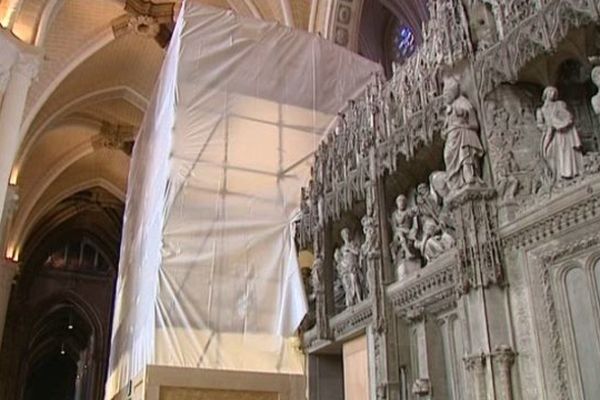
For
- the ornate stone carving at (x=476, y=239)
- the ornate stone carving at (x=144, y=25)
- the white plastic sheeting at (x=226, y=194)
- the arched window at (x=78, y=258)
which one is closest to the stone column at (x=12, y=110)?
the white plastic sheeting at (x=226, y=194)

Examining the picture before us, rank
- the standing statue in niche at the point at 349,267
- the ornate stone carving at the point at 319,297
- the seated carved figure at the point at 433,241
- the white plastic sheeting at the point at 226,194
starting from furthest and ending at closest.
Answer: the white plastic sheeting at the point at 226,194, the ornate stone carving at the point at 319,297, the standing statue in niche at the point at 349,267, the seated carved figure at the point at 433,241

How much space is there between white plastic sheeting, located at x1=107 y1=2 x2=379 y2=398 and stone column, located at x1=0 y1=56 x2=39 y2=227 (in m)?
2.16

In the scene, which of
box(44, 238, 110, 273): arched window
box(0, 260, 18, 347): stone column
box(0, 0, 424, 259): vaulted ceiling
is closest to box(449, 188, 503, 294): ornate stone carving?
box(0, 0, 424, 259): vaulted ceiling

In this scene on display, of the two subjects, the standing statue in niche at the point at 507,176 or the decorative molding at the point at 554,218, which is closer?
the decorative molding at the point at 554,218

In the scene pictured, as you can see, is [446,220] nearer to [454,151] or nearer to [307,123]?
[454,151]

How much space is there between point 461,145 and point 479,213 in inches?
25.8

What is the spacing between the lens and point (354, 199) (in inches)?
301

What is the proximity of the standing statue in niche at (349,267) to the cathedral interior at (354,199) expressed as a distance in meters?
0.03

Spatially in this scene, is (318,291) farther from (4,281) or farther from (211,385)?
(4,281)

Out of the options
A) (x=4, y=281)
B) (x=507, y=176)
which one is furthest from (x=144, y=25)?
(x=507, y=176)

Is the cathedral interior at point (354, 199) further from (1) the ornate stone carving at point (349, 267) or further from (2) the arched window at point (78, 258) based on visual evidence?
(2) the arched window at point (78, 258)

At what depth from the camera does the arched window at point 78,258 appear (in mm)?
26078

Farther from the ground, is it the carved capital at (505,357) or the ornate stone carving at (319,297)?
the ornate stone carving at (319,297)

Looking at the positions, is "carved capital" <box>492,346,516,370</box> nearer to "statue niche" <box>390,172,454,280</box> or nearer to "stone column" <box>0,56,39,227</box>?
"statue niche" <box>390,172,454,280</box>
